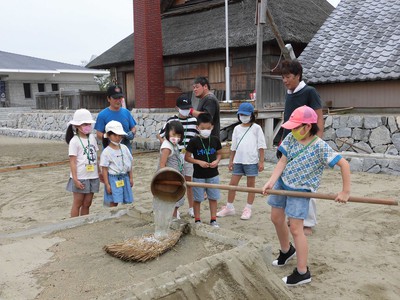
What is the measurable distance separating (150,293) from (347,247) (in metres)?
2.33

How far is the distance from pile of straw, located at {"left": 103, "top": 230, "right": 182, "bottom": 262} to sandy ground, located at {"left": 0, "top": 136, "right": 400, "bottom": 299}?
57 millimetres

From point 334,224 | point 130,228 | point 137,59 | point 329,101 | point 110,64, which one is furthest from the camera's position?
point 110,64

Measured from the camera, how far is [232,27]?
1323cm

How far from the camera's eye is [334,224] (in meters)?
4.47

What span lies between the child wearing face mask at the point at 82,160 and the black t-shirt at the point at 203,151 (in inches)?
39.5

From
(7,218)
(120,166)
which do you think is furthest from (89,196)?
(7,218)

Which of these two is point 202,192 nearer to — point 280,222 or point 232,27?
point 280,222

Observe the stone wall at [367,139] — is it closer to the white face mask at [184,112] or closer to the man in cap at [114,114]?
the white face mask at [184,112]

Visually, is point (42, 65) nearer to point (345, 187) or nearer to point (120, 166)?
point (120, 166)

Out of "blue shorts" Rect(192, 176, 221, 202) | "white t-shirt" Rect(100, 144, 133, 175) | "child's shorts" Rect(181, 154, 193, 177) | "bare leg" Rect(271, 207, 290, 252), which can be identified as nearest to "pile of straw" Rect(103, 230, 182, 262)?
"bare leg" Rect(271, 207, 290, 252)

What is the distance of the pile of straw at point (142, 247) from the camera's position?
9.35 feet

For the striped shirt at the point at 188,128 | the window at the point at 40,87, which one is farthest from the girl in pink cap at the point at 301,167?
the window at the point at 40,87

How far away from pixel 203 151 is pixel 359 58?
6886mm

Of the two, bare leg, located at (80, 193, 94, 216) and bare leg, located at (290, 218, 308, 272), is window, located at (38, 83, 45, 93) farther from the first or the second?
bare leg, located at (290, 218, 308, 272)
